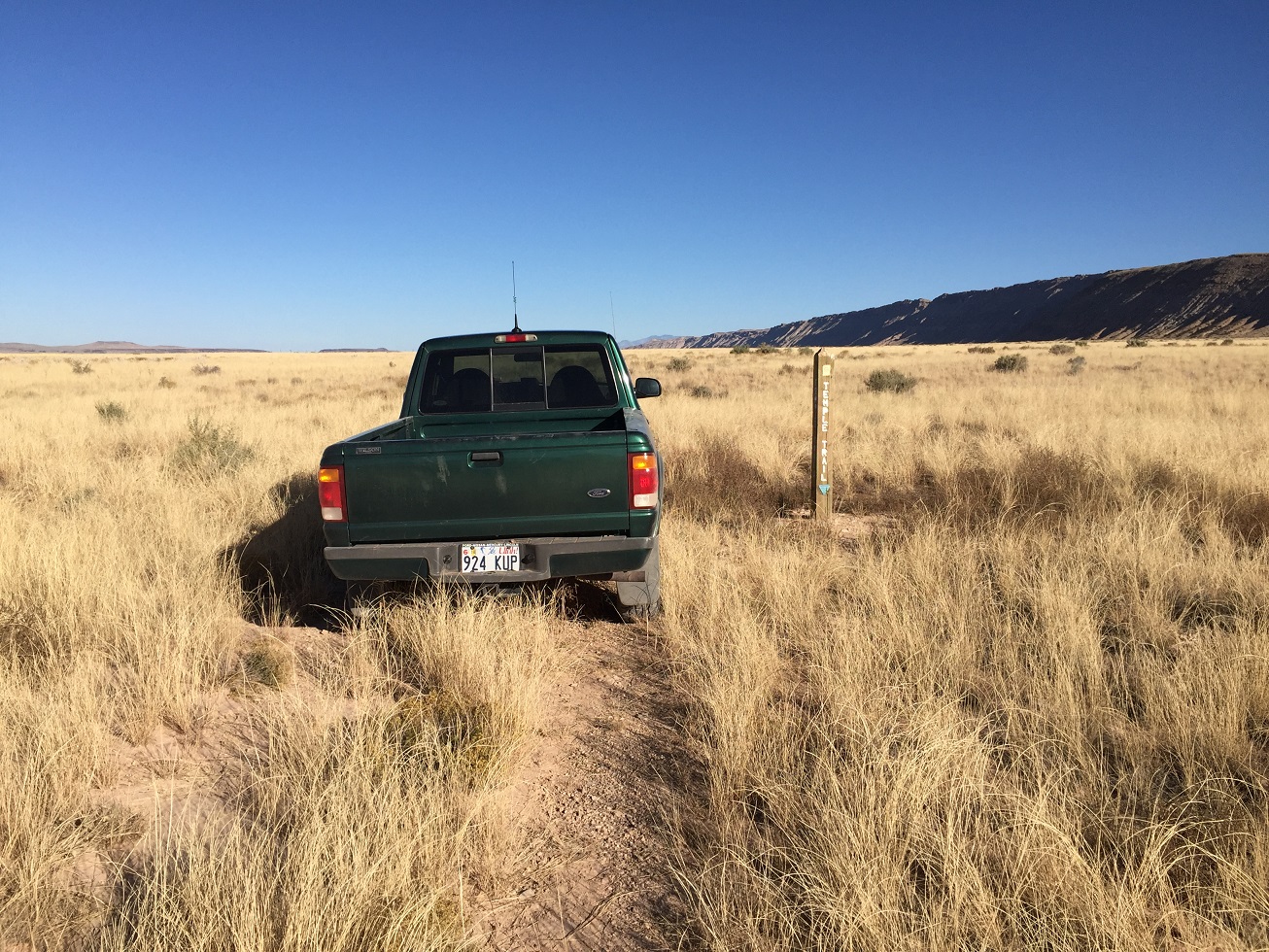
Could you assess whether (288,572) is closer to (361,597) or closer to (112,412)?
(361,597)

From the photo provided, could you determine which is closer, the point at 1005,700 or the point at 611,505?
the point at 1005,700

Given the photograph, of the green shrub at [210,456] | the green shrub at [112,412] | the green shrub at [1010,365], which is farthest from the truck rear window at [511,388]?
the green shrub at [1010,365]

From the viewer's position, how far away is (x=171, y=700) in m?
3.44

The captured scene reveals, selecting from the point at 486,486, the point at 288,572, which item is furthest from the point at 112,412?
the point at 486,486

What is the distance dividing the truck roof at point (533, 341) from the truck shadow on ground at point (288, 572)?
2.10m

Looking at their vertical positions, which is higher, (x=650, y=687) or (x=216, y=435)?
(x=216, y=435)

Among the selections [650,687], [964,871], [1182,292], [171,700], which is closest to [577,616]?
[650,687]

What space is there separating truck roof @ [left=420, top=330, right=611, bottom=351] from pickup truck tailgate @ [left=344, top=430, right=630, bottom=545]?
A: 1.70 m

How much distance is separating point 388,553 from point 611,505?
130cm

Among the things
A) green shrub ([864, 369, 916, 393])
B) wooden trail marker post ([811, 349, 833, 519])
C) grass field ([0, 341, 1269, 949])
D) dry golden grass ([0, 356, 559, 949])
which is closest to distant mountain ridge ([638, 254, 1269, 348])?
green shrub ([864, 369, 916, 393])

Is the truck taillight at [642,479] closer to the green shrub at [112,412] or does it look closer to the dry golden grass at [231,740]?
the dry golden grass at [231,740]

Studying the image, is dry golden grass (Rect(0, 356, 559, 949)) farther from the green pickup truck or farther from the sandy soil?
the green pickup truck

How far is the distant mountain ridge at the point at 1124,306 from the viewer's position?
82.3 meters

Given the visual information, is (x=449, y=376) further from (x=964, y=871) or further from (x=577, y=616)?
(x=964, y=871)
